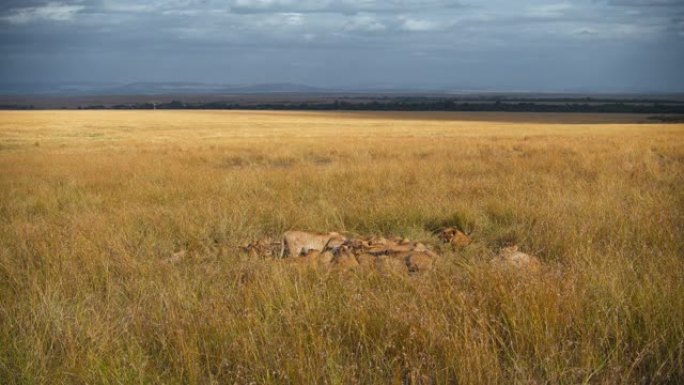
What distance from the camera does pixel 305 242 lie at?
659cm

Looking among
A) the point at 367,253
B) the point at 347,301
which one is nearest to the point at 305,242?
the point at 367,253

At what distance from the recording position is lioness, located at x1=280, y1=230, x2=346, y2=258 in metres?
6.41

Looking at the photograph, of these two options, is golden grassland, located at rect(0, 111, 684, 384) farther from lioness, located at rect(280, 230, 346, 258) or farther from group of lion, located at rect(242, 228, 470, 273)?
lioness, located at rect(280, 230, 346, 258)

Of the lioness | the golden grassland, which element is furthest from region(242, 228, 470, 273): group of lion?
the golden grassland

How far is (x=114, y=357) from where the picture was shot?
3.51 m

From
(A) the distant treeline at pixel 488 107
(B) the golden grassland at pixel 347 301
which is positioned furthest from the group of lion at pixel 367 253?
(A) the distant treeline at pixel 488 107

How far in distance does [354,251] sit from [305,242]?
814 mm

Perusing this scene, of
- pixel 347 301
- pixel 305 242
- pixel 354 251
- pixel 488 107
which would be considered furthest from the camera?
pixel 488 107

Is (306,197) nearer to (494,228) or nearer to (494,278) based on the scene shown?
(494,228)

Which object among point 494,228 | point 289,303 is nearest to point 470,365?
point 289,303

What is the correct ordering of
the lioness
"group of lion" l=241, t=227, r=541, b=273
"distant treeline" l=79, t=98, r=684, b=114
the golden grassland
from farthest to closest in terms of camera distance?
1. "distant treeline" l=79, t=98, r=684, b=114
2. the lioness
3. "group of lion" l=241, t=227, r=541, b=273
4. the golden grassland

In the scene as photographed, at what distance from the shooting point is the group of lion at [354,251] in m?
5.24

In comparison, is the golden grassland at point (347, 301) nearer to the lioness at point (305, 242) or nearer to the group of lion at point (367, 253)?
the group of lion at point (367, 253)

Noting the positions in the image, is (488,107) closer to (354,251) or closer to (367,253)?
(354,251)
